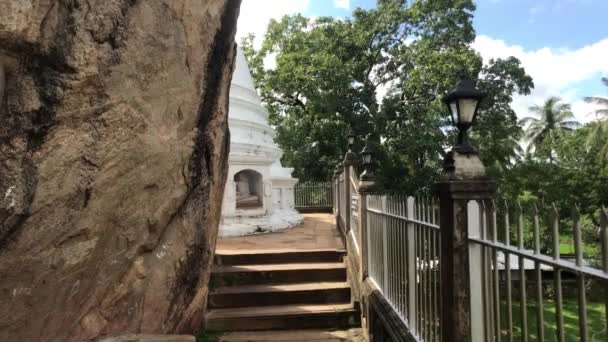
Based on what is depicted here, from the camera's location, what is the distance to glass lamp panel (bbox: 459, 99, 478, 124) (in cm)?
276

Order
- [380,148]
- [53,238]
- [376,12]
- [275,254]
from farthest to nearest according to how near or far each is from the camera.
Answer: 1. [376,12]
2. [380,148]
3. [275,254]
4. [53,238]

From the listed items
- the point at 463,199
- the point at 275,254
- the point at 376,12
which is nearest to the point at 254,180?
the point at 275,254

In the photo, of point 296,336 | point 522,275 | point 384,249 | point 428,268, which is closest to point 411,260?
point 428,268

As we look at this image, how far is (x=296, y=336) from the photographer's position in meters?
5.37

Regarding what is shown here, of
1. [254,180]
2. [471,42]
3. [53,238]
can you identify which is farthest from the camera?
[471,42]

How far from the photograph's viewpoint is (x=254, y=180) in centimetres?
1228

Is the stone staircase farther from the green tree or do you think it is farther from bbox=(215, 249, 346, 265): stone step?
the green tree

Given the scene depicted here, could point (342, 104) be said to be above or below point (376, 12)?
below

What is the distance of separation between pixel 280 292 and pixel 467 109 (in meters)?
4.15

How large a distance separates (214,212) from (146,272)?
3.50ft

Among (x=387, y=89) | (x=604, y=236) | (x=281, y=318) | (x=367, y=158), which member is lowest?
(x=281, y=318)

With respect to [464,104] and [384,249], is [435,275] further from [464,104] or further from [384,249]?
[384,249]

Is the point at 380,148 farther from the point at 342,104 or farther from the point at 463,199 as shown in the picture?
the point at 463,199

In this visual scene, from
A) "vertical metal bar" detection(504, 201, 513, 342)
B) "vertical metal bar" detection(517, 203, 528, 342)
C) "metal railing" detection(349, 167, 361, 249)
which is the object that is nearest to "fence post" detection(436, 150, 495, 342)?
"vertical metal bar" detection(504, 201, 513, 342)
